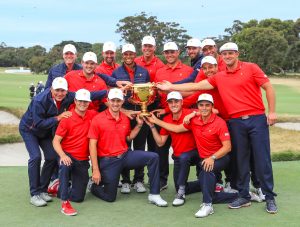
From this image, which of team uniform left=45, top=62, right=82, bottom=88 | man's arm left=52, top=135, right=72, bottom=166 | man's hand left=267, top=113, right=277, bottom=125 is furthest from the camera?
team uniform left=45, top=62, right=82, bottom=88

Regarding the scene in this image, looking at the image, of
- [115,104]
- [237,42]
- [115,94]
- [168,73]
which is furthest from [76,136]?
[237,42]

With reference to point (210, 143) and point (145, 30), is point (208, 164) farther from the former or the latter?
point (145, 30)

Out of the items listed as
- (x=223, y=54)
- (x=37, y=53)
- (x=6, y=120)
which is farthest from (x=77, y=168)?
(x=37, y=53)

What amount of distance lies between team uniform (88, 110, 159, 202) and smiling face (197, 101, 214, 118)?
1027 mm

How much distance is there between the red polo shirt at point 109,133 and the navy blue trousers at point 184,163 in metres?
0.86

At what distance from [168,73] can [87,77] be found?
53.2 inches

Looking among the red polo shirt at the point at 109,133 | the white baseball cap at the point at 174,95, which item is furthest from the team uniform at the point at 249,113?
the red polo shirt at the point at 109,133

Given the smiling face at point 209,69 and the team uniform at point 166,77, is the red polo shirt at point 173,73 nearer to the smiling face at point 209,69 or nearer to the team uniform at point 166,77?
the team uniform at point 166,77

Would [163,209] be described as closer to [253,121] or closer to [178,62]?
[253,121]

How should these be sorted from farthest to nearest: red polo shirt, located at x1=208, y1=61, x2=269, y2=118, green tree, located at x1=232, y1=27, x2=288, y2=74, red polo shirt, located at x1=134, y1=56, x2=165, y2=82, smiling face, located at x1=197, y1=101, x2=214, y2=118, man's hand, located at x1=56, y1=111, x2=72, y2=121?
green tree, located at x1=232, y1=27, x2=288, y2=74 → red polo shirt, located at x1=134, y1=56, x2=165, y2=82 → man's hand, located at x1=56, y1=111, x2=72, y2=121 → smiling face, located at x1=197, y1=101, x2=214, y2=118 → red polo shirt, located at x1=208, y1=61, x2=269, y2=118

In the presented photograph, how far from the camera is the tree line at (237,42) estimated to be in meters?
70.3

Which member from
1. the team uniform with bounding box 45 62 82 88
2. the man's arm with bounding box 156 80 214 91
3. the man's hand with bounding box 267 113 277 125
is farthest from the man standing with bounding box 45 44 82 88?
the man's hand with bounding box 267 113 277 125

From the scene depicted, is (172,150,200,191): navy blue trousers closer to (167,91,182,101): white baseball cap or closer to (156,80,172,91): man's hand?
(167,91,182,101): white baseball cap

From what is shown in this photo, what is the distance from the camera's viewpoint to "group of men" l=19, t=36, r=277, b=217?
636 centimetres
